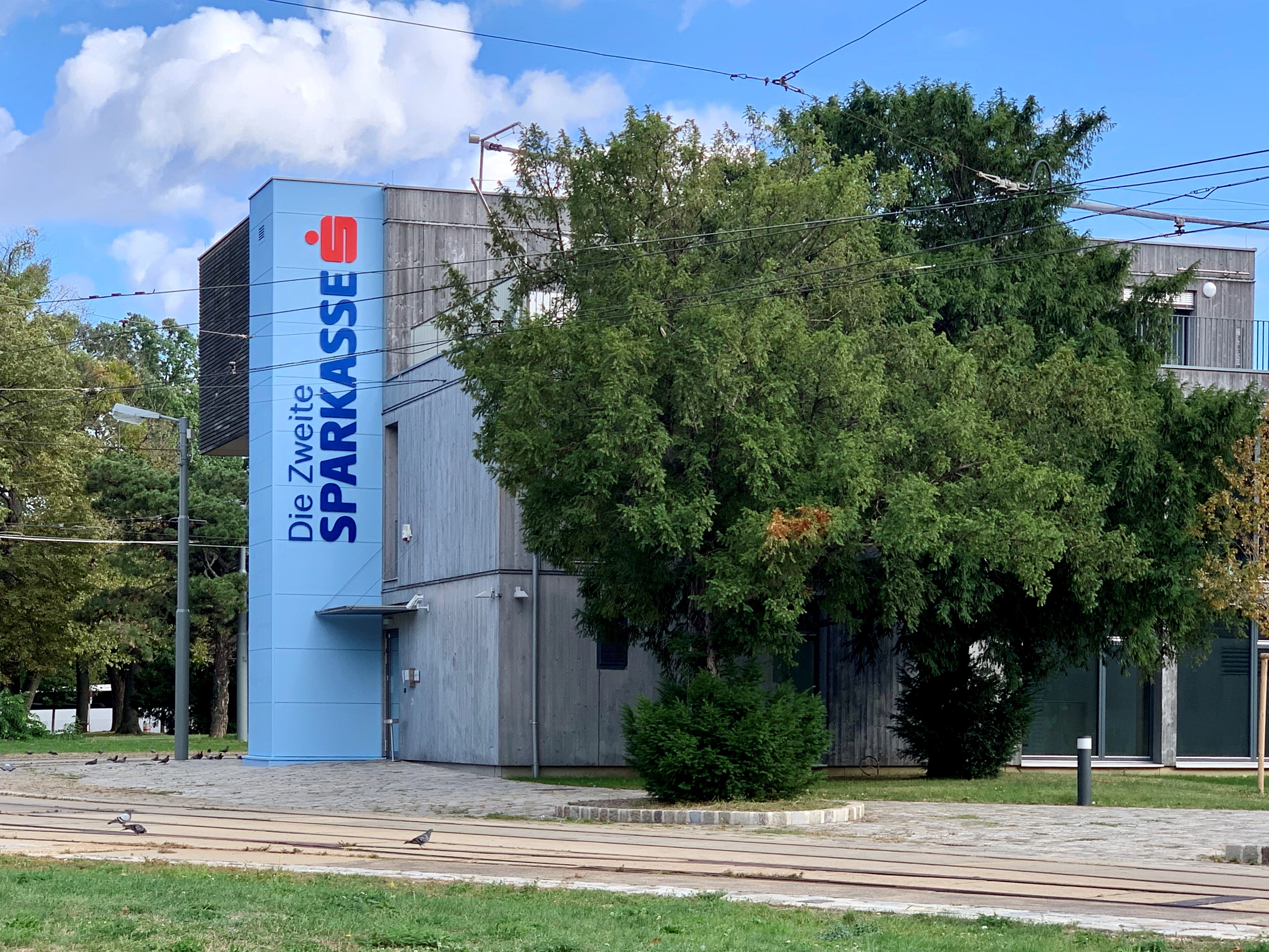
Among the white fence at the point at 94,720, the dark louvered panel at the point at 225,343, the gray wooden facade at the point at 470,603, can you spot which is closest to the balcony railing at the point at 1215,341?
the gray wooden facade at the point at 470,603

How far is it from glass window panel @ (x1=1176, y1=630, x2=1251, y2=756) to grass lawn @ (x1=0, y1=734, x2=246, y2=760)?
23.3 m

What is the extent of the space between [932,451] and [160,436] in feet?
175

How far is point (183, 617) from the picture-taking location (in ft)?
117

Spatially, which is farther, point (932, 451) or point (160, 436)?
point (160, 436)

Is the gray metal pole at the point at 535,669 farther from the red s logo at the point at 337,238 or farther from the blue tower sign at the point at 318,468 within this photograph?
the red s logo at the point at 337,238

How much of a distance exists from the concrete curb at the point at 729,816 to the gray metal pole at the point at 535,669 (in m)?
8.53

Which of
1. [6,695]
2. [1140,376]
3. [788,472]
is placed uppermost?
[1140,376]

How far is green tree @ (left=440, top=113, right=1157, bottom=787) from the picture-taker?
21.2 metres

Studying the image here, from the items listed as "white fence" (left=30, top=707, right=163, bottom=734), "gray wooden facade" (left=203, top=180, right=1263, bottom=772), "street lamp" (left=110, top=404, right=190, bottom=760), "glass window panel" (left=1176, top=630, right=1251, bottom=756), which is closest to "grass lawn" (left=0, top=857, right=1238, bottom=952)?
"gray wooden facade" (left=203, top=180, right=1263, bottom=772)

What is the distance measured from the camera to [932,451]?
22719 mm

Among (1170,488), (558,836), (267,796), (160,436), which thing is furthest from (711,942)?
(160,436)

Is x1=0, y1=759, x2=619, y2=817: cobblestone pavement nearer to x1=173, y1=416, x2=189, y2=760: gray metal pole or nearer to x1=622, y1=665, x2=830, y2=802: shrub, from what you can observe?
x1=173, y1=416, x2=189, y2=760: gray metal pole

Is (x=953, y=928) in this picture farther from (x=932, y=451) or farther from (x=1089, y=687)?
(x=1089, y=687)

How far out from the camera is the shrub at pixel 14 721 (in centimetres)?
5016
